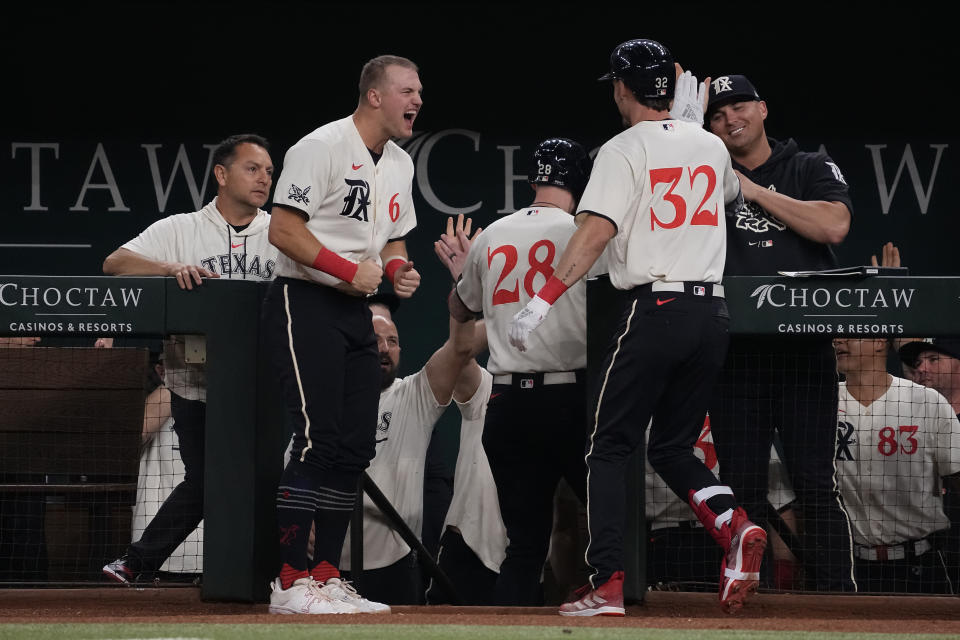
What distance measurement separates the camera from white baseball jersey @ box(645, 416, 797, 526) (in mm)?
4027

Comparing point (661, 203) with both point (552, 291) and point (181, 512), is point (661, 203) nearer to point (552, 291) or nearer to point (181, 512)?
point (552, 291)

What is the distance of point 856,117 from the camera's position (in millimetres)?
6504

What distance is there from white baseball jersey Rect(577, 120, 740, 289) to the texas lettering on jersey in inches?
57.3

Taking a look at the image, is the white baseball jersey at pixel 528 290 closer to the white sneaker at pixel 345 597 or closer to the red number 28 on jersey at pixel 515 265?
the red number 28 on jersey at pixel 515 265

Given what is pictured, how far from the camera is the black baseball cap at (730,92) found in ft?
14.0

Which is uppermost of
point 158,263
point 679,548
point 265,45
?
point 265,45

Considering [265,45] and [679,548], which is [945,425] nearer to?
[679,548]

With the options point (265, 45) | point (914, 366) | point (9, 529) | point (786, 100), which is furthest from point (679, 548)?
point (265, 45)

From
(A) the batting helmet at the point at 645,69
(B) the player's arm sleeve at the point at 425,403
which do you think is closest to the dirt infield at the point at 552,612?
(B) the player's arm sleeve at the point at 425,403

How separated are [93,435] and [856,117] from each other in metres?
4.25

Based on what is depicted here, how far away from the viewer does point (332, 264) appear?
353 centimetres

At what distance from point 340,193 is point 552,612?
4.46ft

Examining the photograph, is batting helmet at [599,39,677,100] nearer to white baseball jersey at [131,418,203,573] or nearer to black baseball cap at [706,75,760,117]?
black baseball cap at [706,75,760,117]

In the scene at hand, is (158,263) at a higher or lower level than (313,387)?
higher
